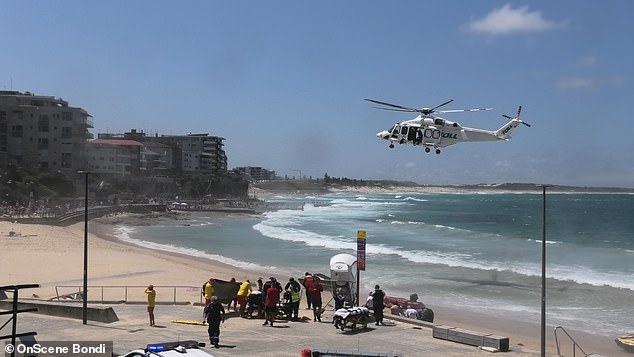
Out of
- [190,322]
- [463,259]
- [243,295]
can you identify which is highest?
A: [243,295]

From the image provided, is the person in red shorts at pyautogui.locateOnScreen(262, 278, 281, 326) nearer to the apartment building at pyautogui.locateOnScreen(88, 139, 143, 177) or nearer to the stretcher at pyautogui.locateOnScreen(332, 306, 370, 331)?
the stretcher at pyautogui.locateOnScreen(332, 306, 370, 331)

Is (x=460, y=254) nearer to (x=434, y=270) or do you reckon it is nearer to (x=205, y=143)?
(x=434, y=270)

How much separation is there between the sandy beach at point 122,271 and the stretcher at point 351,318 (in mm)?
4917

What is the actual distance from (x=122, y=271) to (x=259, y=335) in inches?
782

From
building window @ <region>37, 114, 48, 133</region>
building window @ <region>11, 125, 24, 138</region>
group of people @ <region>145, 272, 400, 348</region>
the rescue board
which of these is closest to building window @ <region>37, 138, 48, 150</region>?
building window @ <region>37, 114, 48, 133</region>

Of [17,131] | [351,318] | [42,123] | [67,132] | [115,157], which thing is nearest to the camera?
[351,318]

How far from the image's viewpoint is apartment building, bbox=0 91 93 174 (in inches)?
3686

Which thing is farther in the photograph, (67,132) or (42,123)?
(67,132)

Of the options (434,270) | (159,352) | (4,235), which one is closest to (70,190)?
(4,235)

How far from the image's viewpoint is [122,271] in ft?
109

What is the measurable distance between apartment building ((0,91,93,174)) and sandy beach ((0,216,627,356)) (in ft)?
149

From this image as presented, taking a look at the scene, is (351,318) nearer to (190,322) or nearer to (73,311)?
(190,322)

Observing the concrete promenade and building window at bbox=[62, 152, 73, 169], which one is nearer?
the concrete promenade

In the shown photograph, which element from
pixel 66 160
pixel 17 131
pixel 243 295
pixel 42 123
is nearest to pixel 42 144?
pixel 42 123
